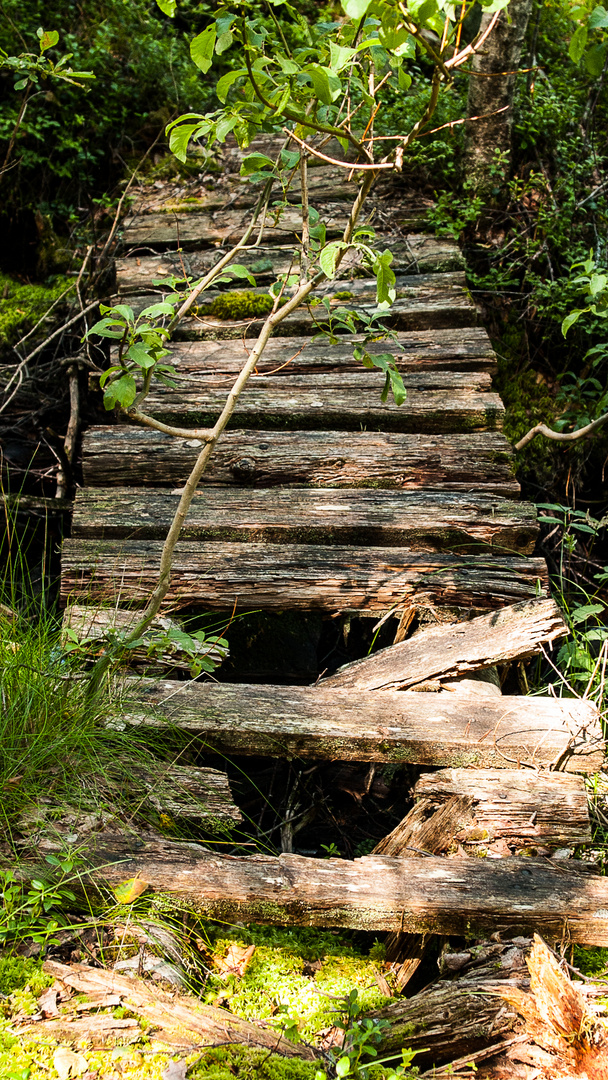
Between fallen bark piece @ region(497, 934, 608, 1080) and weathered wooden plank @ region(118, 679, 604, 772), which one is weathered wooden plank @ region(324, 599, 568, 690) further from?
fallen bark piece @ region(497, 934, 608, 1080)

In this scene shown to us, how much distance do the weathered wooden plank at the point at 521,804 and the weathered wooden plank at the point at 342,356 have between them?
2162 millimetres

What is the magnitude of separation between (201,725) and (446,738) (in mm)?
798

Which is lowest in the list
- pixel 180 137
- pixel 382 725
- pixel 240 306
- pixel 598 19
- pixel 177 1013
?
pixel 177 1013

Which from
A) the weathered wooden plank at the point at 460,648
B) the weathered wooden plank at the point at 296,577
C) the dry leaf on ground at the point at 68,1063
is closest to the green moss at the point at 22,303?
the weathered wooden plank at the point at 296,577

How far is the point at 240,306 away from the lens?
13.5 feet

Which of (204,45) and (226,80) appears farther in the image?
(226,80)

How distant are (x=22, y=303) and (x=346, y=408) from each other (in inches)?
91.9

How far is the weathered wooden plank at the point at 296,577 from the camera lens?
2881 mm

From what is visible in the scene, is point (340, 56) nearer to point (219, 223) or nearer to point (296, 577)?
point (296, 577)

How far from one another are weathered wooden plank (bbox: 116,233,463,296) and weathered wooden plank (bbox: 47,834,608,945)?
3.16m

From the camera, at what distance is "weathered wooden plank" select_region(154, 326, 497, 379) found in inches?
149

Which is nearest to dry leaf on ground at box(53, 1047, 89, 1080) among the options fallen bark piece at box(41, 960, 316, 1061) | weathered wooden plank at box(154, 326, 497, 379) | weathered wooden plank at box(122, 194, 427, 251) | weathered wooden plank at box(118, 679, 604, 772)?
fallen bark piece at box(41, 960, 316, 1061)

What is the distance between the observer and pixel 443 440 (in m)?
3.44

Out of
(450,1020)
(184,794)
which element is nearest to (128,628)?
(184,794)
